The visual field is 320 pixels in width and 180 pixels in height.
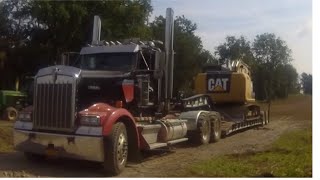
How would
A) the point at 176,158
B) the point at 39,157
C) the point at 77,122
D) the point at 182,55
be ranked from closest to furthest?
the point at 77,122
the point at 39,157
the point at 176,158
the point at 182,55

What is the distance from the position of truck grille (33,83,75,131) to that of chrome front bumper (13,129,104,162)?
17 centimetres

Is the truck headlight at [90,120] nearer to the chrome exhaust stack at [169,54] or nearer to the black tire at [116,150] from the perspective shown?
the black tire at [116,150]

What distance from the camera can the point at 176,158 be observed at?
32.2 ft

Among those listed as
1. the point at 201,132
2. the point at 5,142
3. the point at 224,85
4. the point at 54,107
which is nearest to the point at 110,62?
the point at 54,107

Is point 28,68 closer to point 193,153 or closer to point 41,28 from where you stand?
point 41,28

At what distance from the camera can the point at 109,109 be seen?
770 cm

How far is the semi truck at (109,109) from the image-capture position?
24.5 ft

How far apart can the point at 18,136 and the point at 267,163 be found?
15.9ft

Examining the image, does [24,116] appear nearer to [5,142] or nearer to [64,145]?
[64,145]

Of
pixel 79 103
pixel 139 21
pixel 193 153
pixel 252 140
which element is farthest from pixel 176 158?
pixel 139 21

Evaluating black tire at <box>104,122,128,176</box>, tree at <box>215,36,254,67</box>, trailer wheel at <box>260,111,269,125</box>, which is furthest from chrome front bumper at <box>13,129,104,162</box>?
tree at <box>215,36,254,67</box>

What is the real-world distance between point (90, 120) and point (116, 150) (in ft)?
2.38

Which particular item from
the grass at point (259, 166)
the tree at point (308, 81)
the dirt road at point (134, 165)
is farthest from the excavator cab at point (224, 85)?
the grass at point (259, 166)

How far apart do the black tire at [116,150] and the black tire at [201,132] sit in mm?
4474
